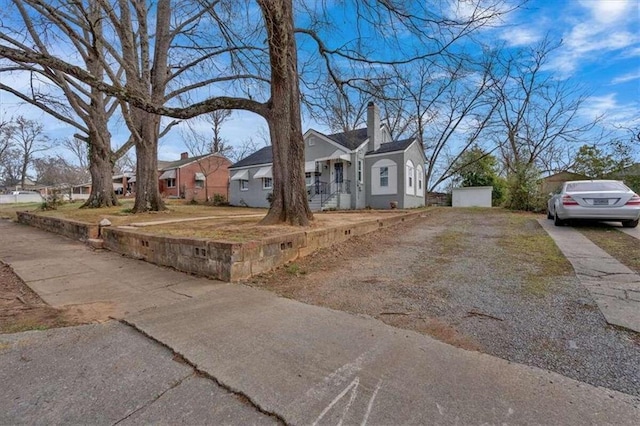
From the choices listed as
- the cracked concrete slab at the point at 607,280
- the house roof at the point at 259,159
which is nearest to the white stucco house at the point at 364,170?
the house roof at the point at 259,159

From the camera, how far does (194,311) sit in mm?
3533

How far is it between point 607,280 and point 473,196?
68.1 ft

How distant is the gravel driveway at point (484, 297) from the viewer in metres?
2.53

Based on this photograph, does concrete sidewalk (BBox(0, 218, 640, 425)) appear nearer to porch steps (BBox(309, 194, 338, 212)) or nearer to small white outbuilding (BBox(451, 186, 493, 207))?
porch steps (BBox(309, 194, 338, 212))

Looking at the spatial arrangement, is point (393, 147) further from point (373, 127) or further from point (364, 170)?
point (364, 170)

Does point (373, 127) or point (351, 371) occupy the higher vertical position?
point (373, 127)

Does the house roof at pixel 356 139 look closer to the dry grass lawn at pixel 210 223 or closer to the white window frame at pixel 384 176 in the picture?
the white window frame at pixel 384 176

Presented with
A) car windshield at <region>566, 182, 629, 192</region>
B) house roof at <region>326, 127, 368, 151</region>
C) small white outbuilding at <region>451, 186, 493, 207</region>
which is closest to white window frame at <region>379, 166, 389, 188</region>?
house roof at <region>326, 127, 368, 151</region>

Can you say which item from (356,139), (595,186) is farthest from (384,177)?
(595,186)

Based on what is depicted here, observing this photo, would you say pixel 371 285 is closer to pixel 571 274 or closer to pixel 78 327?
pixel 571 274

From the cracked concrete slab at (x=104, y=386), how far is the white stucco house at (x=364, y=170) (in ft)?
52.5

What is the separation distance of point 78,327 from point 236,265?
76.4 inches

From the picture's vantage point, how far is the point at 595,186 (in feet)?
29.4

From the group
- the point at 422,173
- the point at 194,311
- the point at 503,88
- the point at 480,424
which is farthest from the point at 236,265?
the point at 503,88
